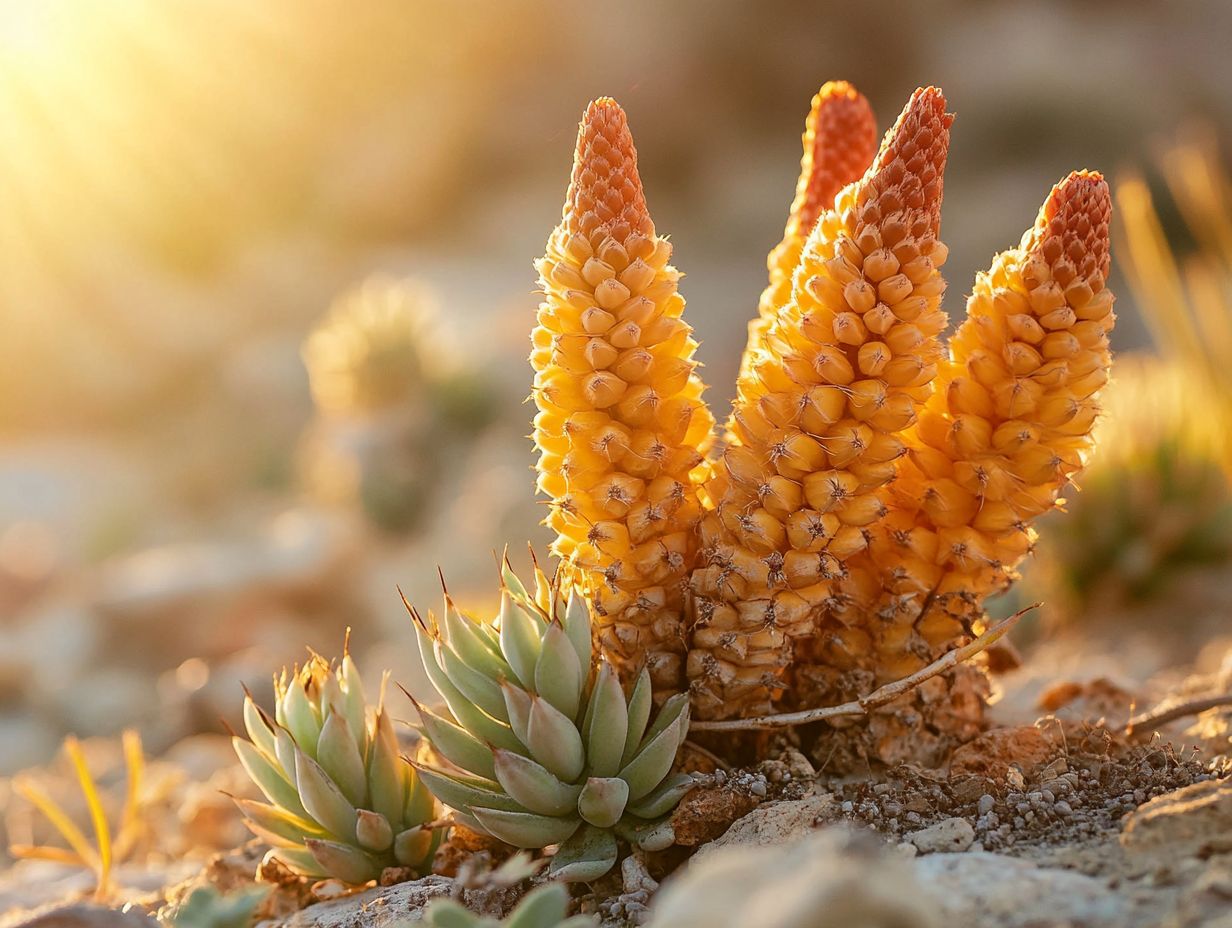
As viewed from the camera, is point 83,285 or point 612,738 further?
point 83,285

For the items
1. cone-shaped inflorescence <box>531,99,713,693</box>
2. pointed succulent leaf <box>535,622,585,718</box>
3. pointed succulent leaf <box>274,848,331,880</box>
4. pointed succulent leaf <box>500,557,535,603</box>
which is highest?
cone-shaped inflorescence <box>531,99,713,693</box>

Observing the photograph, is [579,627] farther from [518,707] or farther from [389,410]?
[389,410]

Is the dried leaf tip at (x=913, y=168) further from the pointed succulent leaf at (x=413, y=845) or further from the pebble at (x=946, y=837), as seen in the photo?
the pointed succulent leaf at (x=413, y=845)

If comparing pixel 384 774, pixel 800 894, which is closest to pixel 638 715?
pixel 384 774

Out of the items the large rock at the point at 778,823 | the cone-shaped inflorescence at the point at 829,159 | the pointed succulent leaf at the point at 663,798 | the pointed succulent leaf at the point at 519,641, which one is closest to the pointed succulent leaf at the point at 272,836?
the pointed succulent leaf at the point at 519,641

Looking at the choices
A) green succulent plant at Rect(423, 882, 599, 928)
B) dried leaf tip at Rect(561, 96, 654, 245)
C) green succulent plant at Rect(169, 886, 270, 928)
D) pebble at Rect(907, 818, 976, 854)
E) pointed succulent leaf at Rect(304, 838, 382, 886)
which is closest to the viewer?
Answer: green succulent plant at Rect(423, 882, 599, 928)

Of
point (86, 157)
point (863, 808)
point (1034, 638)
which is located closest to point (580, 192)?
point (863, 808)

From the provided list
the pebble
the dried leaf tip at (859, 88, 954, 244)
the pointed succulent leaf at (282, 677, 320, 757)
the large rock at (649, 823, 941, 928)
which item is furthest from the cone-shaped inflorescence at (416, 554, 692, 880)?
the dried leaf tip at (859, 88, 954, 244)

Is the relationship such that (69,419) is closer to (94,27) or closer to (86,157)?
(86,157)

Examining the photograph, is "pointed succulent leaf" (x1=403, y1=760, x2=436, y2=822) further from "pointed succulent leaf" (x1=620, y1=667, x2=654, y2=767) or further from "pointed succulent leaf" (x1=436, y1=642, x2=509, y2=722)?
"pointed succulent leaf" (x1=620, y1=667, x2=654, y2=767)
